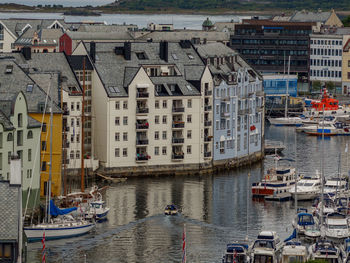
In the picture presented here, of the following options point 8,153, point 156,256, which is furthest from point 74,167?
point 156,256

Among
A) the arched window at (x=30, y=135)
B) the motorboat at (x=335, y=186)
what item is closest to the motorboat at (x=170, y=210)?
the arched window at (x=30, y=135)

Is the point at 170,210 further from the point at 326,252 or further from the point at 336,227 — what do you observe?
the point at 326,252

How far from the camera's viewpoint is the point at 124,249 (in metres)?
104

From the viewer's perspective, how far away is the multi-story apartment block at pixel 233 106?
485 feet

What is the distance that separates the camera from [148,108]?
141125 millimetres

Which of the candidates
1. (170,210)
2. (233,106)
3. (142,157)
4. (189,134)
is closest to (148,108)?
(142,157)

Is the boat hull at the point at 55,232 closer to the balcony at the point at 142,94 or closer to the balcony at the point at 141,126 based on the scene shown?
the balcony at the point at 141,126

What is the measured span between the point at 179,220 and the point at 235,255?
2116 centimetres

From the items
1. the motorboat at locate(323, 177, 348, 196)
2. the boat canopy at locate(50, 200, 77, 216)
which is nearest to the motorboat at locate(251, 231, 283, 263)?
the boat canopy at locate(50, 200, 77, 216)

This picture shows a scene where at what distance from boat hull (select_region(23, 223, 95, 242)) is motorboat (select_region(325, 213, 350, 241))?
19.6m

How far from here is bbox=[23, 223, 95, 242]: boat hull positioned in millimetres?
104500

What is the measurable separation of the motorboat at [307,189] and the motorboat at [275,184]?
1.20 meters

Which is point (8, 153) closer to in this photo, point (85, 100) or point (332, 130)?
point (85, 100)

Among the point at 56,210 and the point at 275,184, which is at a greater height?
the point at 275,184
